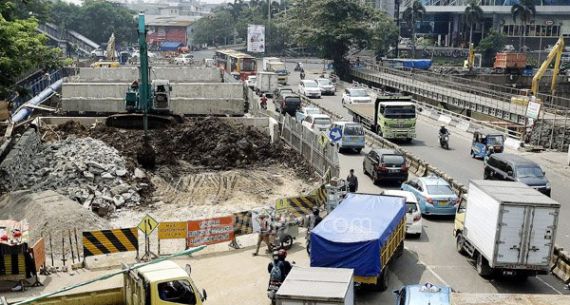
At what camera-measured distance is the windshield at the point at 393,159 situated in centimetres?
3061

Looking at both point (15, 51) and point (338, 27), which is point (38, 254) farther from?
point (338, 27)

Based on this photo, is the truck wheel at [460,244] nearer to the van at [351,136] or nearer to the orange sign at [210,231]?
the orange sign at [210,231]

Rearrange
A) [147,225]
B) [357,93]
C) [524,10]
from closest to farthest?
[147,225] → [357,93] → [524,10]

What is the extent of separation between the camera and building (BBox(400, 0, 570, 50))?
13675 cm

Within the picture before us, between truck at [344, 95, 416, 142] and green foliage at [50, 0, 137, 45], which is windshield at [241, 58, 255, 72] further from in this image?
green foliage at [50, 0, 137, 45]

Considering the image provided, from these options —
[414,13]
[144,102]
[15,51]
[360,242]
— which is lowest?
[360,242]

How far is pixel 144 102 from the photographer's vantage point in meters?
A: 35.5

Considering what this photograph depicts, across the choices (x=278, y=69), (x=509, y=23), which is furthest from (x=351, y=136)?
(x=509, y=23)

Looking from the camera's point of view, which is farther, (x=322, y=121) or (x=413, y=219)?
(x=322, y=121)

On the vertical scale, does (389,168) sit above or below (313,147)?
below

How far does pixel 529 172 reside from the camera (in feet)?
92.8

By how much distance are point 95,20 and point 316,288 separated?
141441 mm

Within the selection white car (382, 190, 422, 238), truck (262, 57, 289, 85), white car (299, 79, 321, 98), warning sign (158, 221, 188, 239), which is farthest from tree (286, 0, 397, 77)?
warning sign (158, 221, 188, 239)

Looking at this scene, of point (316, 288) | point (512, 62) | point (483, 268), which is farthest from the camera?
point (512, 62)
